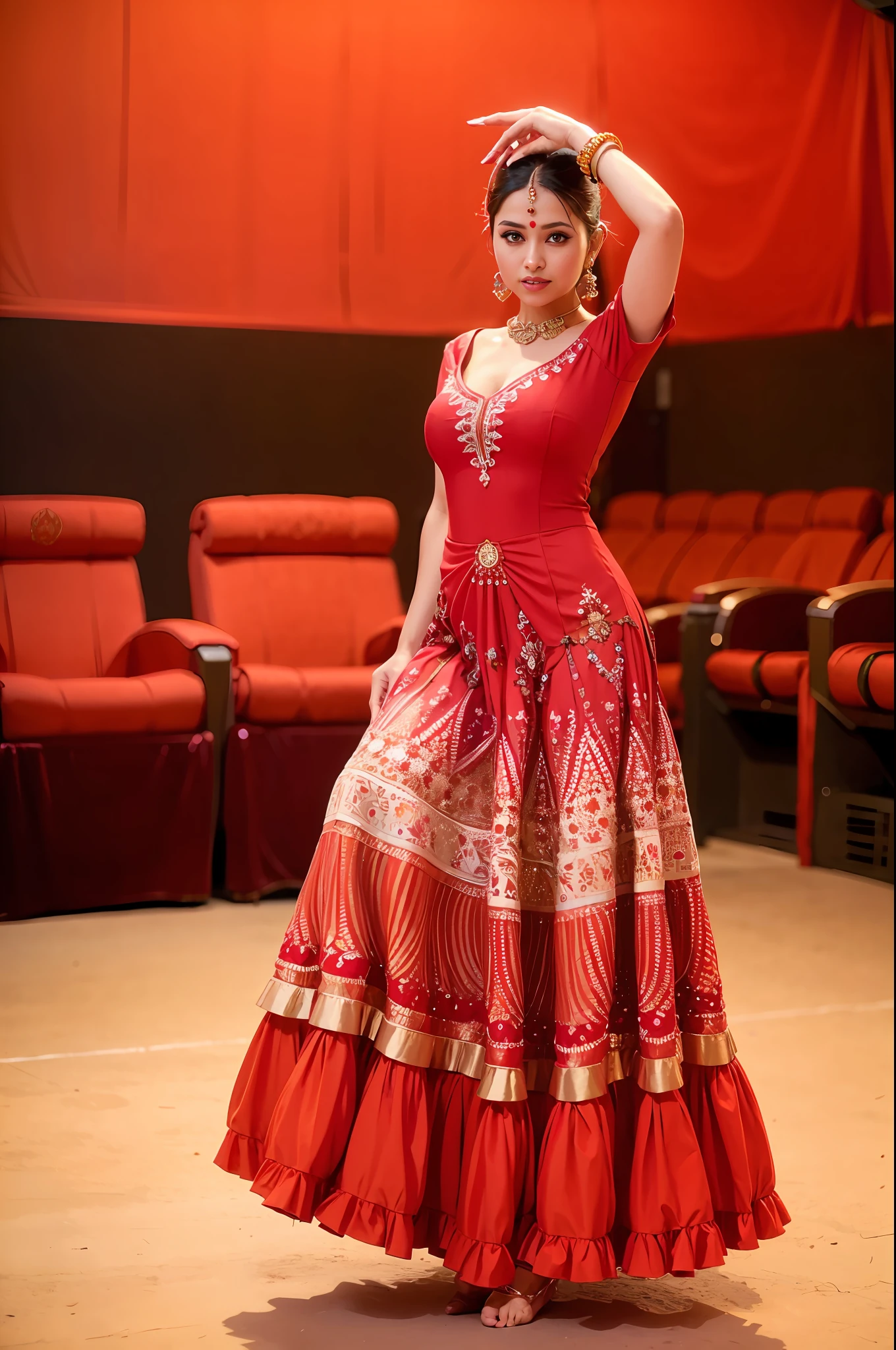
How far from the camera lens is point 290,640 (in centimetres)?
302

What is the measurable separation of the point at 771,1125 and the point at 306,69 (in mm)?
1962

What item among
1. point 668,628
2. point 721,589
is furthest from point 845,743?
point 668,628

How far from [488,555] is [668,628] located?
3.05 metres

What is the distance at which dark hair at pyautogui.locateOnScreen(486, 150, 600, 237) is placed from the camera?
1.57 m

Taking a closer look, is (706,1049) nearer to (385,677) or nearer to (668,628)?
(385,677)

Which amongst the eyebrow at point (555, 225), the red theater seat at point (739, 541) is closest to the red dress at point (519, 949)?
the eyebrow at point (555, 225)

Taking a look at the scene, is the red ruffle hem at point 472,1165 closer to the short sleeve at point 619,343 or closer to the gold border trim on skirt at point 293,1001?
the gold border trim on skirt at point 293,1001

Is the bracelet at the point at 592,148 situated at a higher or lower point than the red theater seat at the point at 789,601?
higher

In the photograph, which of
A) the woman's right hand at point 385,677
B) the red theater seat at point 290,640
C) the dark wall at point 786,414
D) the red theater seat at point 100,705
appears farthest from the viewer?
the dark wall at point 786,414

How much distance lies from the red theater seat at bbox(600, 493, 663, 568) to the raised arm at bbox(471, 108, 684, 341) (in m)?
3.36

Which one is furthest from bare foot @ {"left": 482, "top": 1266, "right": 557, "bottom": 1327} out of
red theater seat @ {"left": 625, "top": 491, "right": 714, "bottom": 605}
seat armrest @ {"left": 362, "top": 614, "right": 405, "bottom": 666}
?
red theater seat @ {"left": 625, "top": 491, "right": 714, "bottom": 605}

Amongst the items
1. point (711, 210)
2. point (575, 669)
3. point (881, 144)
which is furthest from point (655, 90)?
point (575, 669)

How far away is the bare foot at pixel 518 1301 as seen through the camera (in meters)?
1.52

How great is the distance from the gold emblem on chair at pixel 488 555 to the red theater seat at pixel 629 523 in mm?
3335
